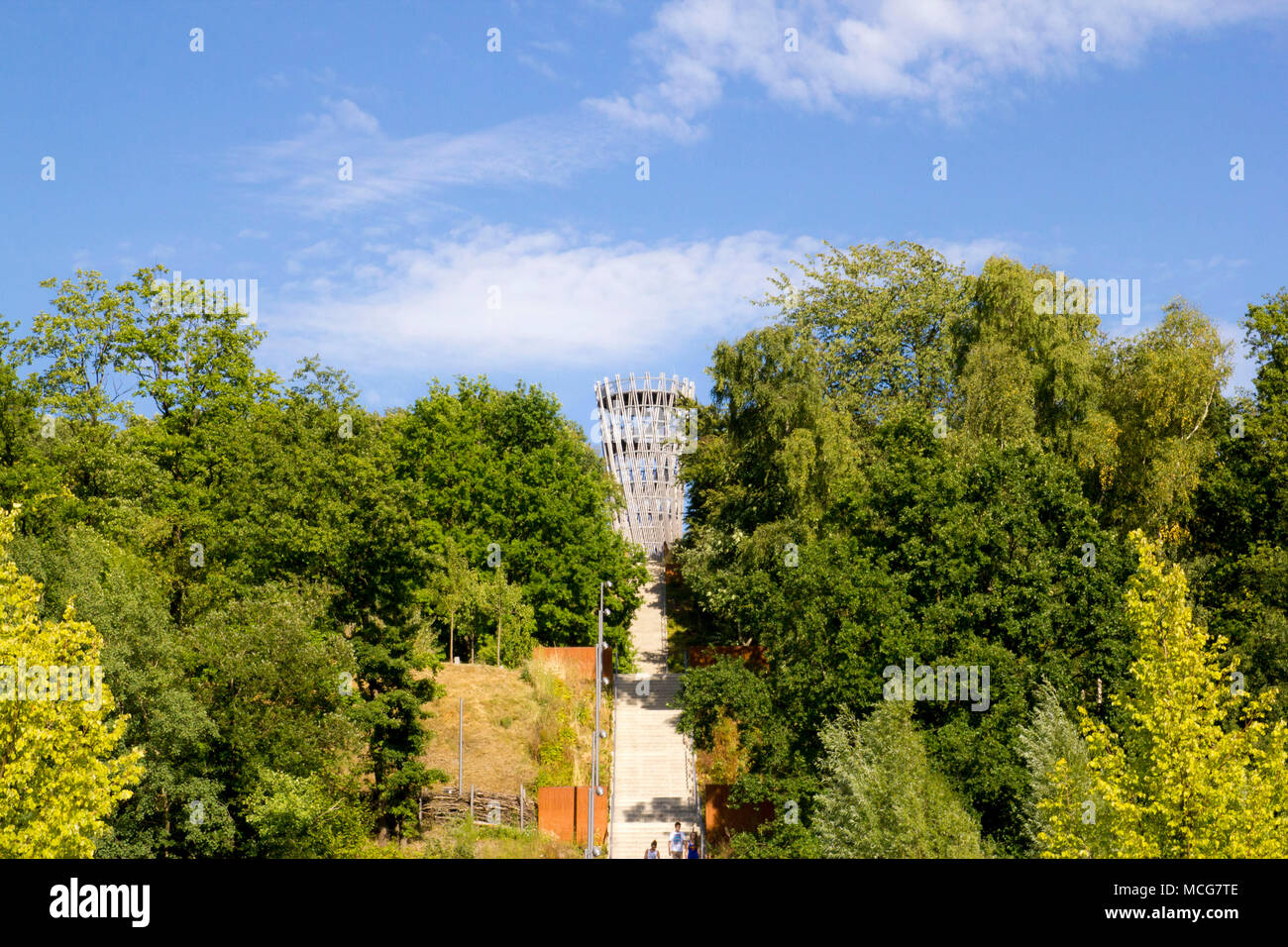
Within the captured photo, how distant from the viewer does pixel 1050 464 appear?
3334cm

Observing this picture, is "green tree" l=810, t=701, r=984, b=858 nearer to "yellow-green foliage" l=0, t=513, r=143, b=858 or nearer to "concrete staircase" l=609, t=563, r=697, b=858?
"concrete staircase" l=609, t=563, r=697, b=858

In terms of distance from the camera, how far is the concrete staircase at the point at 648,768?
35.5m

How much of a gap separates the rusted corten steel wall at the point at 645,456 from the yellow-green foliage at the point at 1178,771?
180ft

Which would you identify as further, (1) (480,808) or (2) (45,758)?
(1) (480,808)

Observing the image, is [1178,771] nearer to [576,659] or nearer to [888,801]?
[888,801]

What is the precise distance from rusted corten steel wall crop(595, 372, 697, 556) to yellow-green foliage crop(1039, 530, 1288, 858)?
54.8m

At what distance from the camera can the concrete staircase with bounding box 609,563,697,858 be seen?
35531mm

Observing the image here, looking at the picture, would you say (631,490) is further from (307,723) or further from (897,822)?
(897,822)

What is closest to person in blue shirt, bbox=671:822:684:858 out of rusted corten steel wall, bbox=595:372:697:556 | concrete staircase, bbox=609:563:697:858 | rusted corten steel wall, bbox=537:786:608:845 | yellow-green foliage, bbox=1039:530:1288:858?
concrete staircase, bbox=609:563:697:858

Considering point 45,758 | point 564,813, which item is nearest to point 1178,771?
point 45,758

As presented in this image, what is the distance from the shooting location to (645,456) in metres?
74.4

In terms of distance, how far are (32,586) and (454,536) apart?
101 ft

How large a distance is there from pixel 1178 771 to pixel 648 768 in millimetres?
24444

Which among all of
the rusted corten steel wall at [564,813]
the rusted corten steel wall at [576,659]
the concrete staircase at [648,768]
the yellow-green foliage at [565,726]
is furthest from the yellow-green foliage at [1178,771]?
the rusted corten steel wall at [576,659]
